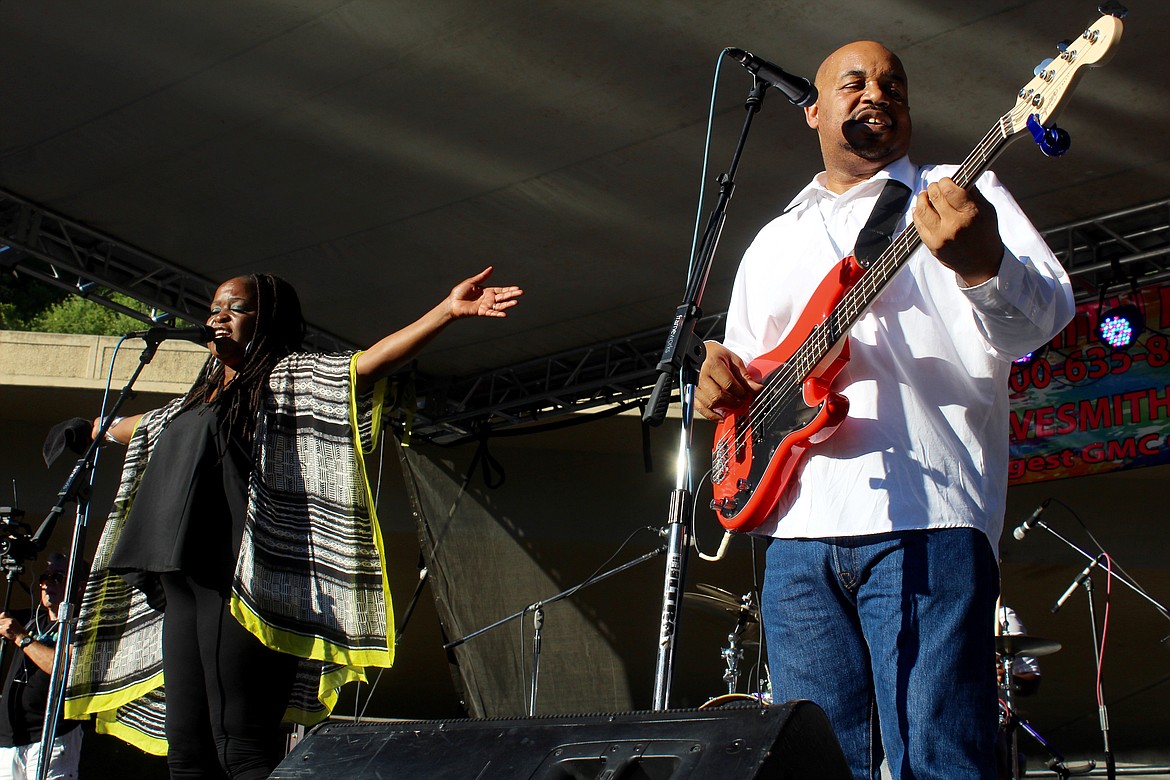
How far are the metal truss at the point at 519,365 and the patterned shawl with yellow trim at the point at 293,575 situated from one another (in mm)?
3253

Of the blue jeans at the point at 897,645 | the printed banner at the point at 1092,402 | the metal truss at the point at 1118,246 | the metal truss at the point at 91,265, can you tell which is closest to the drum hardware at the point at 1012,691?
the printed banner at the point at 1092,402

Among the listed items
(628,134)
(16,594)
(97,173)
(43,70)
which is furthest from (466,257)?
(16,594)

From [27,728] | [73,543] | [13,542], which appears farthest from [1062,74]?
[27,728]

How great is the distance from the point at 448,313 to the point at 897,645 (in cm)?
135

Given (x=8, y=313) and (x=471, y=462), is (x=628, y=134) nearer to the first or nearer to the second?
(x=471, y=462)

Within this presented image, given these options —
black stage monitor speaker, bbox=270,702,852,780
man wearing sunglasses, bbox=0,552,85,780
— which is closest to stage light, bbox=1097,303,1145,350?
black stage monitor speaker, bbox=270,702,852,780

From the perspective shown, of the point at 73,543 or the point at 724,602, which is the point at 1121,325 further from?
the point at 73,543

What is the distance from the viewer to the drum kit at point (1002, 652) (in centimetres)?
539

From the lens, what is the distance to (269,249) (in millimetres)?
6211

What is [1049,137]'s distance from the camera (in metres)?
1.84

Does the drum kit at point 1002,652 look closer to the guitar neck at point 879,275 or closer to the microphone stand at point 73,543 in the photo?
the microphone stand at point 73,543

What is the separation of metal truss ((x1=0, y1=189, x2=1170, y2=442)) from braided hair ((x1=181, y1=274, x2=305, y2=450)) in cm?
318

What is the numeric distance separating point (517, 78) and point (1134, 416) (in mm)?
3927

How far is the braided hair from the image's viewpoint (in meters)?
2.89
